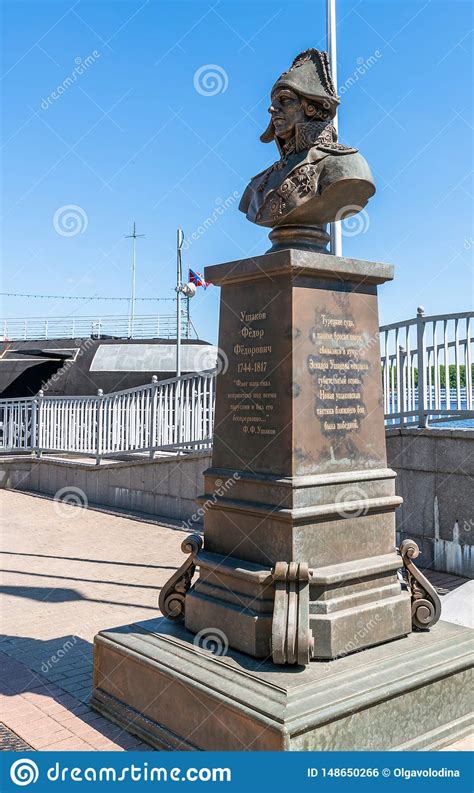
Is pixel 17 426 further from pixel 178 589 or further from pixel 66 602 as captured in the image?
pixel 178 589

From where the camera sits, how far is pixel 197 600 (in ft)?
14.2

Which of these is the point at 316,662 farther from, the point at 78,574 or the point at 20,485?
the point at 20,485

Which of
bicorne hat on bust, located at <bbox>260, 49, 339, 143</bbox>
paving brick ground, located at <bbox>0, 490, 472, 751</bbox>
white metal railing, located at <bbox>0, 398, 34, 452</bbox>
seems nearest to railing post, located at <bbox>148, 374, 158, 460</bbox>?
paving brick ground, located at <bbox>0, 490, 472, 751</bbox>

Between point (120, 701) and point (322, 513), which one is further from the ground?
point (322, 513)

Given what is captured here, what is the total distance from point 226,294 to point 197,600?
2019mm

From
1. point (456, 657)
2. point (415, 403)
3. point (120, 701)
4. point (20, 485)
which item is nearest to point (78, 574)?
point (120, 701)

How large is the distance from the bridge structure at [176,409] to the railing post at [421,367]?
1 centimetres

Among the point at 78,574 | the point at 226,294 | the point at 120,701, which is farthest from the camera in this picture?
the point at 78,574

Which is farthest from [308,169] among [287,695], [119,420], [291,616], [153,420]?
[119,420]

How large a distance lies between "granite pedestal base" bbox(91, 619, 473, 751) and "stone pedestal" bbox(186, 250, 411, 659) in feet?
0.71

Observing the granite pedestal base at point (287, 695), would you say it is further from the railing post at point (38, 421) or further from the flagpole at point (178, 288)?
the flagpole at point (178, 288)

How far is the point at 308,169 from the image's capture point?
4.30 m

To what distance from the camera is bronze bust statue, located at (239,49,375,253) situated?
427 cm

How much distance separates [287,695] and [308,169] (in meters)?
3.08
